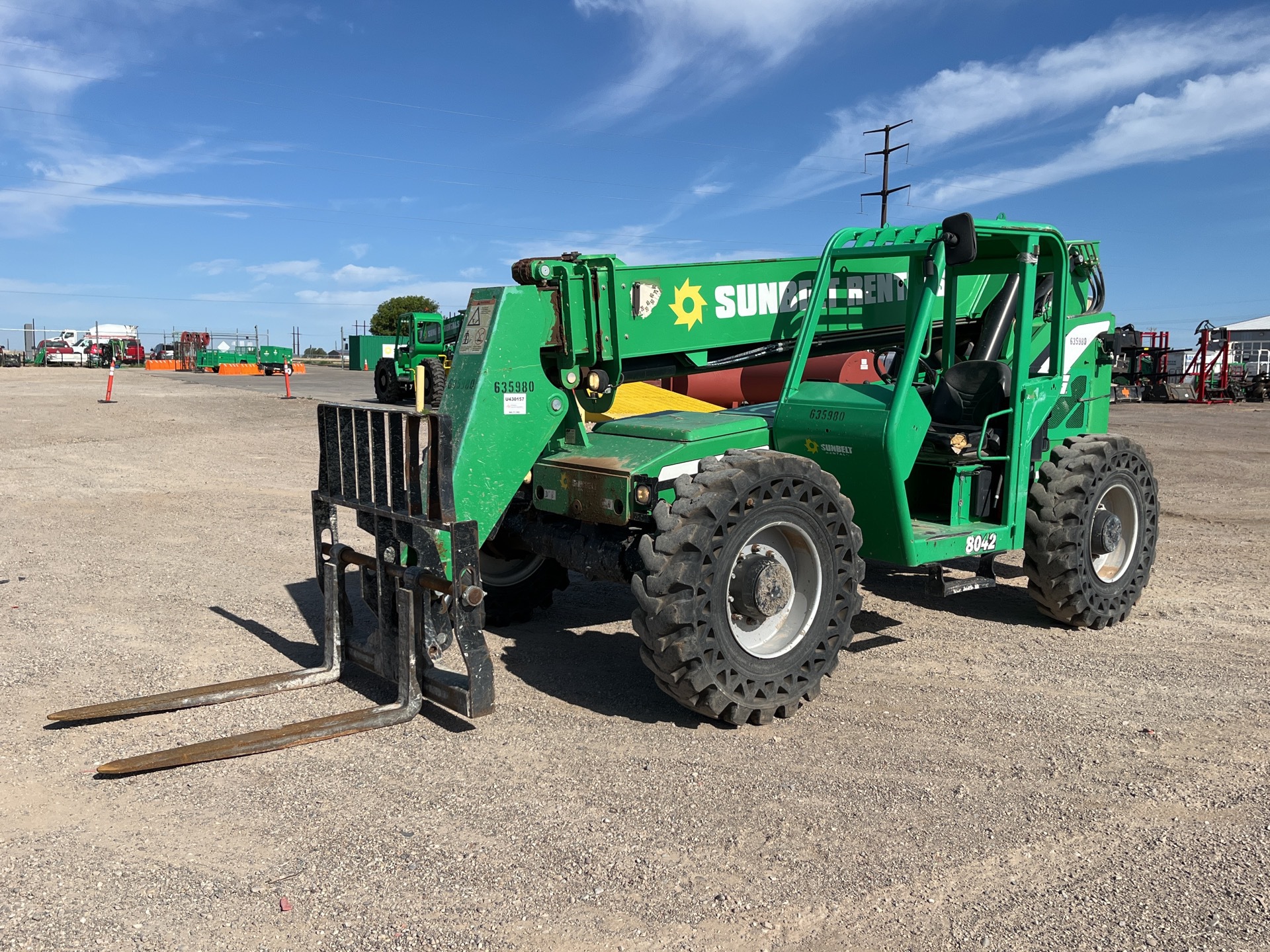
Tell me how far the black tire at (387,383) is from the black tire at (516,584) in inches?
871

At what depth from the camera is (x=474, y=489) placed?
504cm

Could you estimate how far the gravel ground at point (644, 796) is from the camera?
3230mm

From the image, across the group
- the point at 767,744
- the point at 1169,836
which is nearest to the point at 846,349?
the point at 767,744

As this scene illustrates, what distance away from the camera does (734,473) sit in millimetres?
4723

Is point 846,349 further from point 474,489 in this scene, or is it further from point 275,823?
point 275,823

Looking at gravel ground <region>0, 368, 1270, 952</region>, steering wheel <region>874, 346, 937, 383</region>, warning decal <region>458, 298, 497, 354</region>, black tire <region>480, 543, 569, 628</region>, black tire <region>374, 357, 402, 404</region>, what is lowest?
gravel ground <region>0, 368, 1270, 952</region>

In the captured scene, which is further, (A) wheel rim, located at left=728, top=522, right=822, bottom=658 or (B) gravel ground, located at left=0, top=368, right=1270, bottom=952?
(A) wheel rim, located at left=728, top=522, right=822, bottom=658

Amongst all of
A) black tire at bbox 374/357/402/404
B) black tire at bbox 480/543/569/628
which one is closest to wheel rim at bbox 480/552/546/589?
black tire at bbox 480/543/569/628

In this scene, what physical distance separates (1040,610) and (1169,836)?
310 centimetres

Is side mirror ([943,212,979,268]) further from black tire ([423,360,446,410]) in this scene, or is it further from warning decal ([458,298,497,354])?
black tire ([423,360,446,410])

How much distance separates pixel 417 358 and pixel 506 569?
68.4ft

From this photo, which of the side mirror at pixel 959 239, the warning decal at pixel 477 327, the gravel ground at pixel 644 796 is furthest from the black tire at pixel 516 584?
the side mirror at pixel 959 239

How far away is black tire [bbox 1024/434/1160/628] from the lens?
6414 mm

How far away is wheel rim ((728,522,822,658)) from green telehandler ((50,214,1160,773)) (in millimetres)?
15
